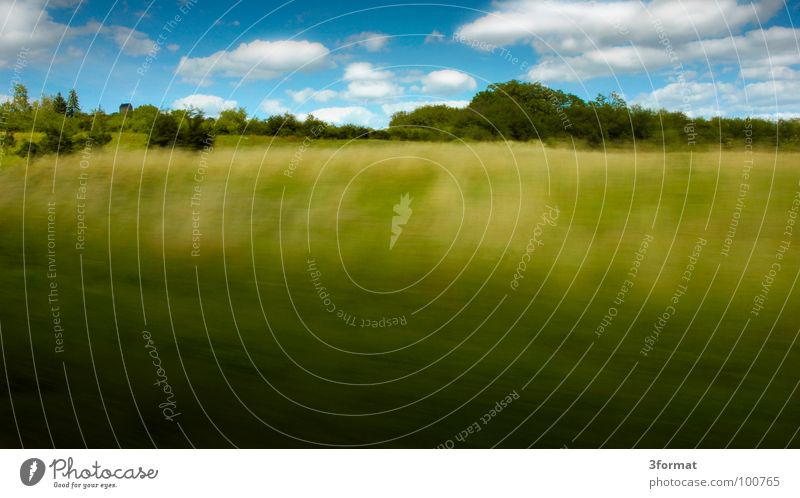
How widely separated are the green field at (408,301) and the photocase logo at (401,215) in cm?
7

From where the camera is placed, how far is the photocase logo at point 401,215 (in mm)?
5978

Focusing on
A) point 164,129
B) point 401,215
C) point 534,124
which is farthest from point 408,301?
point 164,129

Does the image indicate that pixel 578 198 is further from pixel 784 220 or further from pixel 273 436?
pixel 273 436

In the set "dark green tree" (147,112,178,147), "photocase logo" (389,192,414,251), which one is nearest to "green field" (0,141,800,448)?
"photocase logo" (389,192,414,251)

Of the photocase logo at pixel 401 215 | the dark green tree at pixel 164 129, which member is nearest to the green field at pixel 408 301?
the photocase logo at pixel 401 215

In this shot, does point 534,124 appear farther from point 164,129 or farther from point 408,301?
point 164,129
